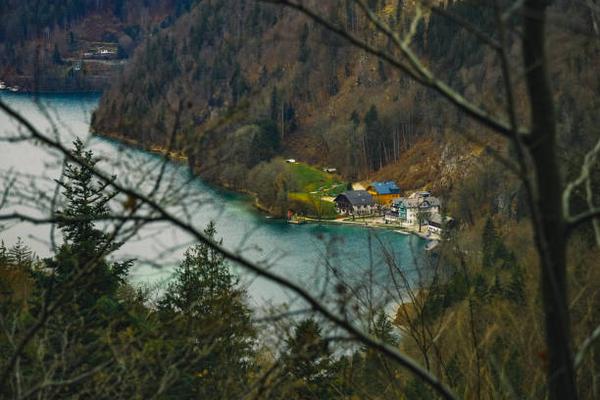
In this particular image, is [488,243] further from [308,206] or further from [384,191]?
[384,191]

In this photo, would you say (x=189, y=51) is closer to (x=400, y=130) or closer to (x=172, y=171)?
(x=400, y=130)

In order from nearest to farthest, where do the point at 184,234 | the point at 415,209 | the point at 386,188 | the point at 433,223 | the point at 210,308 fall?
the point at 210,308
the point at 184,234
the point at 433,223
the point at 415,209
the point at 386,188

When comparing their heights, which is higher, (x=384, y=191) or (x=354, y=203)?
(x=384, y=191)

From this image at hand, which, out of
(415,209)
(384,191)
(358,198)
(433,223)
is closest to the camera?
(433,223)

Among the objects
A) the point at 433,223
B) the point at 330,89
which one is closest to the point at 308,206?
the point at 433,223

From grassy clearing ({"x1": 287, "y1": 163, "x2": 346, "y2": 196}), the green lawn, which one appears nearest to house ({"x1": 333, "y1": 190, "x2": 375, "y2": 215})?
the green lawn

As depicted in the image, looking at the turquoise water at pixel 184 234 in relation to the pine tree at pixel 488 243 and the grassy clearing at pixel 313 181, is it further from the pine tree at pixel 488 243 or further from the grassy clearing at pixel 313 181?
the grassy clearing at pixel 313 181
